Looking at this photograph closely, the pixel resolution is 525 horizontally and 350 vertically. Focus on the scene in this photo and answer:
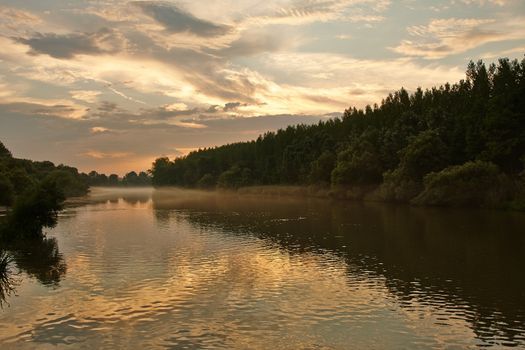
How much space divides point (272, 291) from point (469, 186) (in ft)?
239

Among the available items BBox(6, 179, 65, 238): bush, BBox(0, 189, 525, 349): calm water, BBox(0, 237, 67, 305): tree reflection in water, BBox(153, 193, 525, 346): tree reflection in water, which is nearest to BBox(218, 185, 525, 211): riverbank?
BBox(153, 193, 525, 346): tree reflection in water

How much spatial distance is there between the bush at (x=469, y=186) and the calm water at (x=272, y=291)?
32.7 meters

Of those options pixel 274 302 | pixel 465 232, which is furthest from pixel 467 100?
pixel 274 302

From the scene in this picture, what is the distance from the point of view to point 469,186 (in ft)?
308

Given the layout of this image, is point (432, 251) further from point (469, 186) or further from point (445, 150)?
point (445, 150)

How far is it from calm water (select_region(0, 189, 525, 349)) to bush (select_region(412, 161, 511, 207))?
3271 centimetres

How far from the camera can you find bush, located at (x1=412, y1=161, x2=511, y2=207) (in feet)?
299

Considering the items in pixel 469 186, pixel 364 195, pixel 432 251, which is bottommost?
pixel 432 251

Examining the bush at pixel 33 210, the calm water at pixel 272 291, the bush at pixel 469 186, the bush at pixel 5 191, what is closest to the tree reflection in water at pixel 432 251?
the calm water at pixel 272 291

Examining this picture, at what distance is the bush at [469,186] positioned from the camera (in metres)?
91.2

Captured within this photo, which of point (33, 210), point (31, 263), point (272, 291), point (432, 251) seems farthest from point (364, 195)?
point (272, 291)

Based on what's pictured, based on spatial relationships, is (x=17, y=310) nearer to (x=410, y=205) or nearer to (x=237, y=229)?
(x=237, y=229)

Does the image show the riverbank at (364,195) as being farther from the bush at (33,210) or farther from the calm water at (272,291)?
the bush at (33,210)

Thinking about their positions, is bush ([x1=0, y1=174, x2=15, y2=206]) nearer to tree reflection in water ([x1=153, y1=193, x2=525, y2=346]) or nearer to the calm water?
tree reflection in water ([x1=153, y1=193, x2=525, y2=346])
